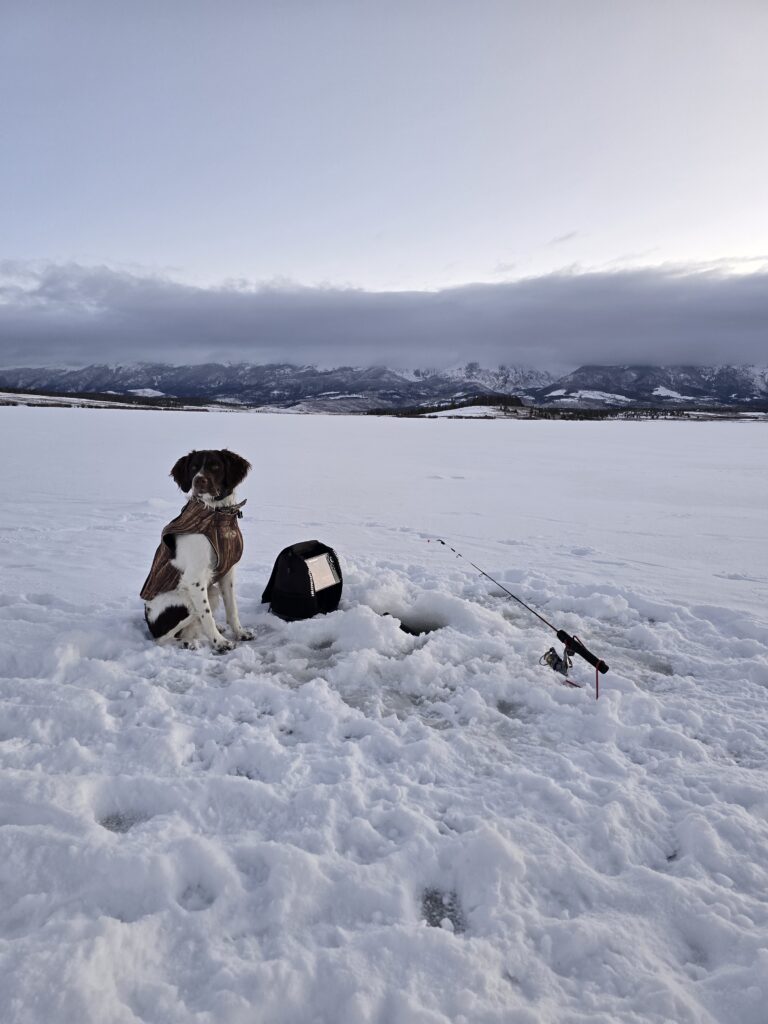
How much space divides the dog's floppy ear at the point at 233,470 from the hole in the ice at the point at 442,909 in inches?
129

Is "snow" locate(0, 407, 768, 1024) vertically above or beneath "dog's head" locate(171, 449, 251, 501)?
beneath

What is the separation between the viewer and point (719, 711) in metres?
3.59

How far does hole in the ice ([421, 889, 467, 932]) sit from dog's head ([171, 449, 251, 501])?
324cm

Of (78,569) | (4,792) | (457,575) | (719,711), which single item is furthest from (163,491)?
(719,711)

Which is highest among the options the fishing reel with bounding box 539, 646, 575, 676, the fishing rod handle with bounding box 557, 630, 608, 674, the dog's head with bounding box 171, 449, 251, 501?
the dog's head with bounding box 171, 449, 251, 501

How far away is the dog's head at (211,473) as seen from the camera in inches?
177

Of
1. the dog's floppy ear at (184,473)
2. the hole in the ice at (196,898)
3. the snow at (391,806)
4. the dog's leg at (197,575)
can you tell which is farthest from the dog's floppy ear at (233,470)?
the hole in the ice at (196,898)

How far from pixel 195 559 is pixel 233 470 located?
0.81 meters

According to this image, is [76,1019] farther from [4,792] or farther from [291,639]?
[291,639]

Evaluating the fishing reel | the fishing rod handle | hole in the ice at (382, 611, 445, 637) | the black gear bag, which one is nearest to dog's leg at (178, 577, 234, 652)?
the black gear bag

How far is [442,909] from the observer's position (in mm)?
2193

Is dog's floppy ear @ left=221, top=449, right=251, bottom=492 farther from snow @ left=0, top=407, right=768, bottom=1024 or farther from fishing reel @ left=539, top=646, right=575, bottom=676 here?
fishing reel @ left=539, top=646, right=575, bottom=676

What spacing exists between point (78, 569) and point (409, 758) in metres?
4.87

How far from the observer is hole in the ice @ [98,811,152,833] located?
2508 millimetres
